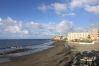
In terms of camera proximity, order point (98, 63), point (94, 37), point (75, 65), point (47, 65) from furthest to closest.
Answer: point (94, 37)
point (47, 65)
point (98, 63)
point (75, 65)

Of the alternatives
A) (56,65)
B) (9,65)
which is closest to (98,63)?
(56,65)

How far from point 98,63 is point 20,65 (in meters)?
11.9

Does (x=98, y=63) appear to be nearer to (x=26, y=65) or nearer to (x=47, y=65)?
(x=47, y=65)

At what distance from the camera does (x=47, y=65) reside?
100.0ft

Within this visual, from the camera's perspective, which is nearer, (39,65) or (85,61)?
(85,61)

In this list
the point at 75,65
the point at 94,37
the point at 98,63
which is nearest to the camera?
the point at 75,65

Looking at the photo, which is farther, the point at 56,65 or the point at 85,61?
the point at 56,65

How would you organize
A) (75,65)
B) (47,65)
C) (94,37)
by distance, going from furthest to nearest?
(94,37)
(47,65)
(75,65)

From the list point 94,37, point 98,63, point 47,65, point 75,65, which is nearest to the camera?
point 75,65

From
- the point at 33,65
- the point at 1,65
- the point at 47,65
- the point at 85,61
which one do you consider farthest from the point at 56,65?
the point at 1,65

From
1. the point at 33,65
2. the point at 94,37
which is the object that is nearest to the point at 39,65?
the point at 33,65

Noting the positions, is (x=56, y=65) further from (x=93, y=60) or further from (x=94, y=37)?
(x=94, y=37)

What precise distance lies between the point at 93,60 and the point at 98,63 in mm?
774

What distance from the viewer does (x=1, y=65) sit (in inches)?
1244
